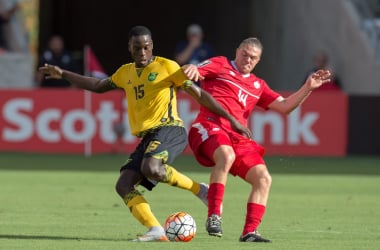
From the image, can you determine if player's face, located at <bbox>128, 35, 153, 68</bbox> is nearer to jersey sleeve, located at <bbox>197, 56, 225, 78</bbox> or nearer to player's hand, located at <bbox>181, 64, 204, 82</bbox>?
player's hand, located at <bbox>181, 64, 204, 82</bbox>

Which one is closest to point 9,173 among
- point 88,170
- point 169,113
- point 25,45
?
point 88,170

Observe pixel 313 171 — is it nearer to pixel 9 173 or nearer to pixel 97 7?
pixel 9 173

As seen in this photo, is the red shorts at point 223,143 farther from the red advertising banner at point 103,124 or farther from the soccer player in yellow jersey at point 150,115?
the red advertising banner at point 103,124

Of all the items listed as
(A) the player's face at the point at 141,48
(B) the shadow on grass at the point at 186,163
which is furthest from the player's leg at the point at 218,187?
(B) the shadow on grass at the point at 186,163

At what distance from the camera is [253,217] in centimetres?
1171

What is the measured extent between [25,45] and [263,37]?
6152 mm

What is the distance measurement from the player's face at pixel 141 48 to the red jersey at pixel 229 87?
1.88 feet

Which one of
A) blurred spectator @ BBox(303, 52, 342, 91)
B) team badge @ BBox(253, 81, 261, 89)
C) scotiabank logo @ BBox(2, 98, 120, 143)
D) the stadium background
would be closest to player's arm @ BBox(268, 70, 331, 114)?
team badge @ BBox(253, 81, 261, 89)

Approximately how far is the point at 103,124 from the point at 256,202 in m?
14.2

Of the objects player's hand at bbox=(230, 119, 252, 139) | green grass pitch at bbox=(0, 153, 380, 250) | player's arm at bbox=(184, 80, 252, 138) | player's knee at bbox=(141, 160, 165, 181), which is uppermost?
player's arm at bbox=(184, 80, 252, 138)

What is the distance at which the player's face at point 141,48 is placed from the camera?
1184 cm

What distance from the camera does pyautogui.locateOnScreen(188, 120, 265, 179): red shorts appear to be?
12.0 metres

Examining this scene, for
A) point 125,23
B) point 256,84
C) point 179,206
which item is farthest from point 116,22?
point 256,84

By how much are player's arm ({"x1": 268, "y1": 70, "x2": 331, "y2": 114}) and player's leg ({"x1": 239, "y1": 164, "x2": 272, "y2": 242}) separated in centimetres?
87
